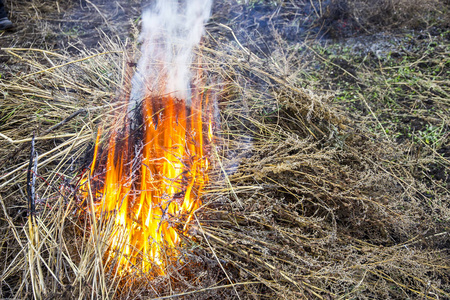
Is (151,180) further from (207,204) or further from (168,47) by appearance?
(168,47)

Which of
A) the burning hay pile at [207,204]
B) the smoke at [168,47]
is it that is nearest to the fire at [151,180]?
the burning hay pile at [207,204]

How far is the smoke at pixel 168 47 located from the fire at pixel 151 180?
0.26 m

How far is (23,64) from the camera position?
11.6 ft

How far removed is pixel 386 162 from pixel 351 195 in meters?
0.69

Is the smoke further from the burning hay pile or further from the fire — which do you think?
the fire

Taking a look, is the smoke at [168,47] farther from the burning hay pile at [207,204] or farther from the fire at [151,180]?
the fire at [151,180]

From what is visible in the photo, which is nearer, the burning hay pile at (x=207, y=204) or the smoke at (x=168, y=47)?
the burning hay pile at (x=207, y=204)

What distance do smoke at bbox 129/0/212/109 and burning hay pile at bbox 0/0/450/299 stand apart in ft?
0.20

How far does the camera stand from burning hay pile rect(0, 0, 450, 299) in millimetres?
1830

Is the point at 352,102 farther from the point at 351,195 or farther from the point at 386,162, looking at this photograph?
the point at 351,195

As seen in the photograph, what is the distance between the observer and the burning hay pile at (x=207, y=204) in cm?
183

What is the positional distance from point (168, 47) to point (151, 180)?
5.76 feet

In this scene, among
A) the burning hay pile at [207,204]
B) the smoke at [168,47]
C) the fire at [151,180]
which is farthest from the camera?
the smoke at [168,47]

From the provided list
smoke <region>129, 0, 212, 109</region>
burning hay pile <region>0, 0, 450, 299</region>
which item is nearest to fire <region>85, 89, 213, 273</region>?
burning hay pile <region>0, 0, 450, 299</region>
